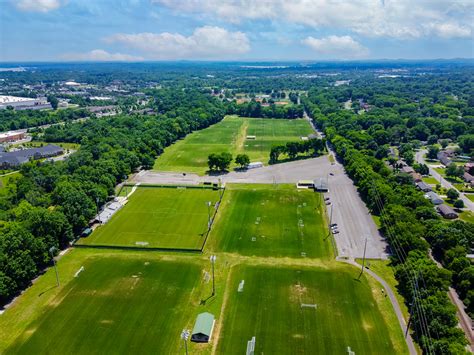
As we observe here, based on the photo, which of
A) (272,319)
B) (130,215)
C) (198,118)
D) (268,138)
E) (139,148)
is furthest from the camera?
(198,118)

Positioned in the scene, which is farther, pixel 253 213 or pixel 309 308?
pixel 253 213

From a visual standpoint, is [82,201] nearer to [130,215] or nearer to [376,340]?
[130,215]

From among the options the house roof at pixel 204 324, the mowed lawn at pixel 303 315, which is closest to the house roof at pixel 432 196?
the mowed lawn at pixel 303 315

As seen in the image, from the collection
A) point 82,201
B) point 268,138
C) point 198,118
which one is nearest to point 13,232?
point 82,201

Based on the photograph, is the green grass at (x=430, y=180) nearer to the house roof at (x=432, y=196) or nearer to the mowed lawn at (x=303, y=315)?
the house roof at (x=432, y=196)

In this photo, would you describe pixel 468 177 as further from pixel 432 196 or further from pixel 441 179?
pixel 432 196

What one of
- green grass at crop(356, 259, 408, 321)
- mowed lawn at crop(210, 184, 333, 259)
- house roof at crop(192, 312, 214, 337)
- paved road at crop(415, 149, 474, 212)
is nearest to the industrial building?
mowed lawn at crop(210, 184, 333, 259)

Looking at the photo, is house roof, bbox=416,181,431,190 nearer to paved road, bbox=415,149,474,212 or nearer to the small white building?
paved road, bbox=415,149,474,212

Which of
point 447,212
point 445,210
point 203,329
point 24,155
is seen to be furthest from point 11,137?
point 447,212
